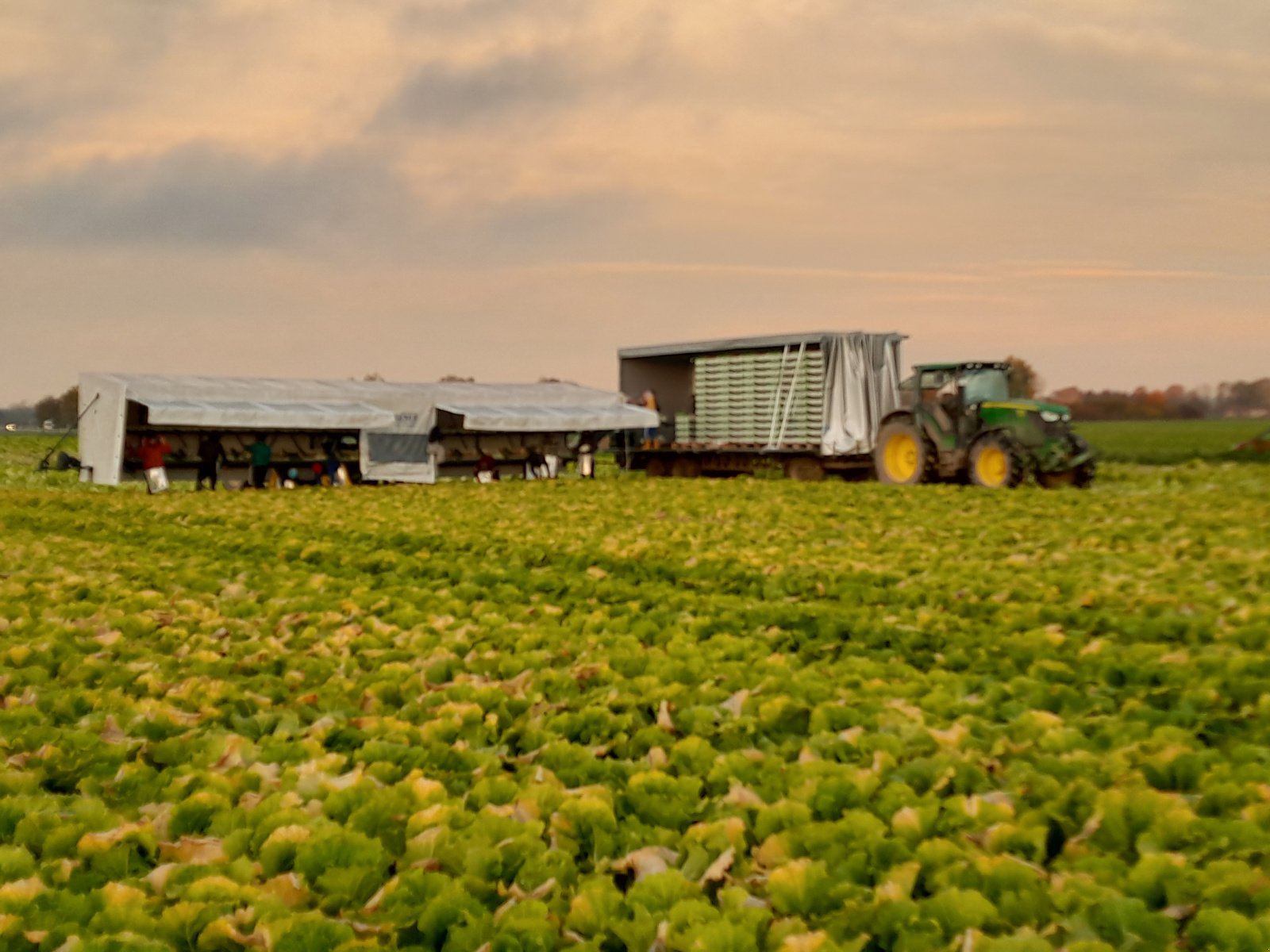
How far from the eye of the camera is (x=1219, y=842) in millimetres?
3426

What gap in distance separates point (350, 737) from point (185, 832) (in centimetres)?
109

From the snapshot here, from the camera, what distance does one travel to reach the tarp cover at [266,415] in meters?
23.2

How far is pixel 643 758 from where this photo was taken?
4590mm

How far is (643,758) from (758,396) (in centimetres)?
2163

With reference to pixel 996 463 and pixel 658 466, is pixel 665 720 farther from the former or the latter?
pixel 658 466

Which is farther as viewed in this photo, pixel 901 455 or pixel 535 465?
pixel 535 465

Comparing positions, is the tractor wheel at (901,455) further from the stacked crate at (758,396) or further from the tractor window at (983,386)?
the stacked crate at (758,396)

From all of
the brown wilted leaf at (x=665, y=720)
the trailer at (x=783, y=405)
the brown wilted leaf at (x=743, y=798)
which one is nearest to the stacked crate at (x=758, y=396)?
the trailer at (x=783, y=405)

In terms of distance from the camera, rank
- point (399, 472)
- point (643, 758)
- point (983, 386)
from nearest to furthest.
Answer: point (643, 758) < point (983, 386) < point (399, 472)

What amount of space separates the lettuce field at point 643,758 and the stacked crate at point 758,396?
14160 millimetres

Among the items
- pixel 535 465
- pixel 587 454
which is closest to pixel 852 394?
pixel 587 454

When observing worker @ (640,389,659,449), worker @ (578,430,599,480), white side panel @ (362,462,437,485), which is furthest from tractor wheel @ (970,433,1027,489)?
white side panel @ (362,462,437,485)

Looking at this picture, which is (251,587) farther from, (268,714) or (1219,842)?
(1219,842)

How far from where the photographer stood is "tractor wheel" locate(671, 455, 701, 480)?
27.9m
